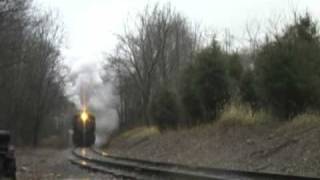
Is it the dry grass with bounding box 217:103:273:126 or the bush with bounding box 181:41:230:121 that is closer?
the dry grass with bounding box 217:103:273:126

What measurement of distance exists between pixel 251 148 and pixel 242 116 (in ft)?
23.2

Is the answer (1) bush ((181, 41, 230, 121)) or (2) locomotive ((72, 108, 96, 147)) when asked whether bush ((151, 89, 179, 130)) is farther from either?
(2) locomotive ((72, 108, 96, 147))

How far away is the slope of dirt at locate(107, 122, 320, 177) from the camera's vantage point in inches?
875

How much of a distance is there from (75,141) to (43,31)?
60.0 ft

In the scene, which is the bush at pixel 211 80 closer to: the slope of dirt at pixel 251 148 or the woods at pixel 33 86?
the slope of dirt at pixel 251 148

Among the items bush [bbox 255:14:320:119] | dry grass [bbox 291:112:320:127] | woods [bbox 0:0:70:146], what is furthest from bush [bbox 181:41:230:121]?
woods [bbox 0:0:70:146]

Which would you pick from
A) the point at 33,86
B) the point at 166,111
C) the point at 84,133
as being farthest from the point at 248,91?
the point at 33,86

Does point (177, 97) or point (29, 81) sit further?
point (29, 81)

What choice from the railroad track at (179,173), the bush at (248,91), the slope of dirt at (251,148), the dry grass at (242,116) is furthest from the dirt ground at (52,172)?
the bush at (248,91)

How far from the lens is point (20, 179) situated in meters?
24.8

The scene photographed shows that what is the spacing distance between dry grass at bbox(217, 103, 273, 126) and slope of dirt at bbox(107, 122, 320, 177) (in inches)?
15.3

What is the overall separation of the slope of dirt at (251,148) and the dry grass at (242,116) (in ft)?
1.28

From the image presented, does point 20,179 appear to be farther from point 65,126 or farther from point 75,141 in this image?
point 65,126

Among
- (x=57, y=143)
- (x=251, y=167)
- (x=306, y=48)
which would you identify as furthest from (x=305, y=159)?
(x=57, y=143)
